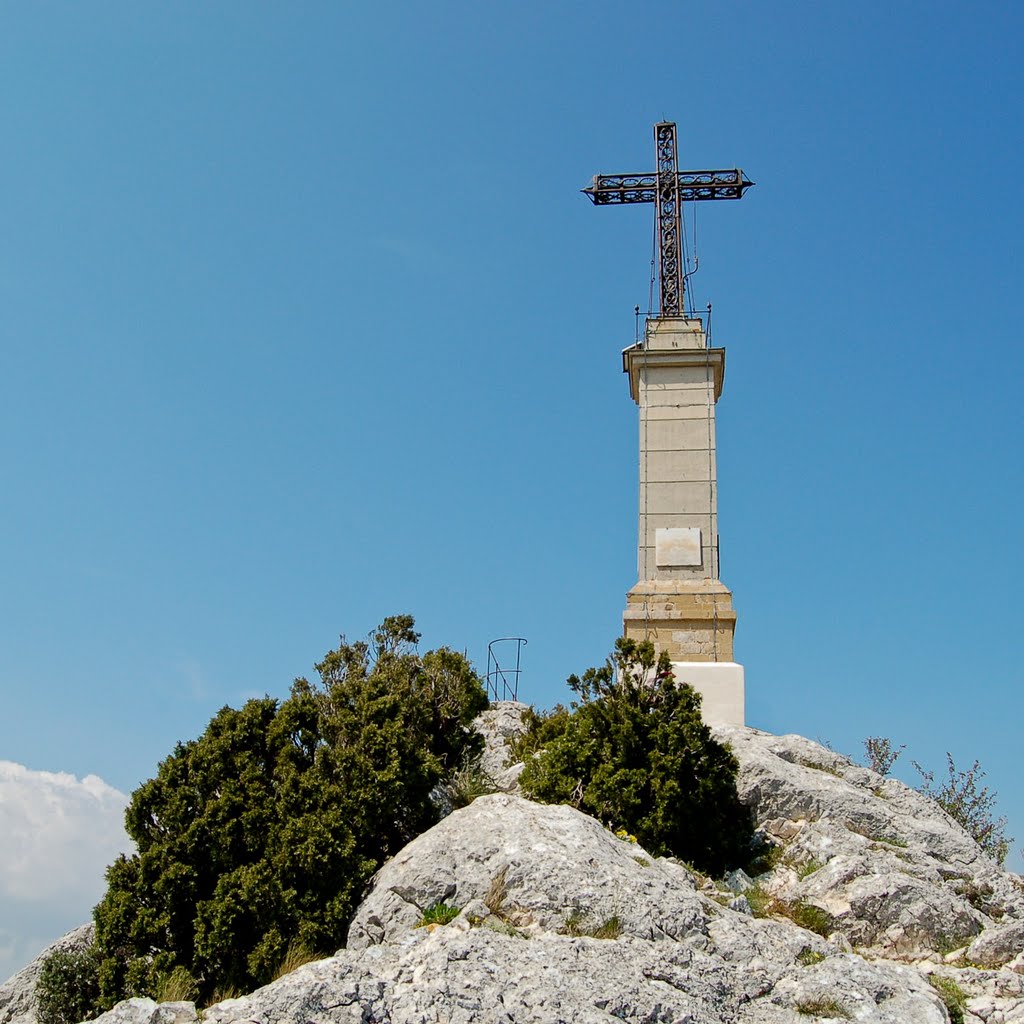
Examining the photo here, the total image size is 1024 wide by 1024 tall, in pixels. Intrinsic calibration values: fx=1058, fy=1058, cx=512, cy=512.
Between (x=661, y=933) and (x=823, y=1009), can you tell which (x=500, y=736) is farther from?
(x=823, y=1009)

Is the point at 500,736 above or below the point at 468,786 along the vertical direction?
above

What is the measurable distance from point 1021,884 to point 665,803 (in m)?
6.19

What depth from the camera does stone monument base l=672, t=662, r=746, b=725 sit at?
18.8 meters

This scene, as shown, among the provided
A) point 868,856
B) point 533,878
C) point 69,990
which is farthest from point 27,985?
point 868,856

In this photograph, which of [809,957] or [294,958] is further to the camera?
[294,958]

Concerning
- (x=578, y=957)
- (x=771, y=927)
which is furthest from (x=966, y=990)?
(x=578, y=957)

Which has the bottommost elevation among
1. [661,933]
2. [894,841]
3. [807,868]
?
[661,933]

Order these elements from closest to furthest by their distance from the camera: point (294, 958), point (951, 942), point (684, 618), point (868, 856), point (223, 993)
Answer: point (294, 958), point (223, 993), point (951, 942), point (868, 856), point (684, 618)

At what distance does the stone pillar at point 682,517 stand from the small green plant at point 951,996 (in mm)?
7707

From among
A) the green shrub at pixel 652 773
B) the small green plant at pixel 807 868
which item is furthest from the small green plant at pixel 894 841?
the green shrub at pixel 652 773

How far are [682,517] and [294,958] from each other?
468 inches

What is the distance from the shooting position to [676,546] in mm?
20438

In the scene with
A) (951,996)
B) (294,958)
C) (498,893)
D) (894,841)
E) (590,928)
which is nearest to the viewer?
(590,928)

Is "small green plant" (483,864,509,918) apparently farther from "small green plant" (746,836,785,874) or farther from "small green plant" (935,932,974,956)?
"small green plant" (935,932,974,956)
